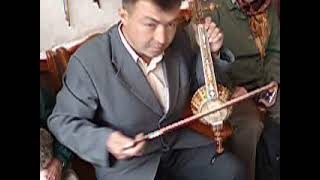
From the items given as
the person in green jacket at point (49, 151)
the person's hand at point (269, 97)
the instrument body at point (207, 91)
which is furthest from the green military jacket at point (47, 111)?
the person's hand at point (269, 97)

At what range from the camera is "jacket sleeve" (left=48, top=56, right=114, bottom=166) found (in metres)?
1.02

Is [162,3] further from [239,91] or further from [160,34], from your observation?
[239,91]

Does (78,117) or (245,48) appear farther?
(245,48)

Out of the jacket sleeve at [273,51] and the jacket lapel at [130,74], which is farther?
the jacket sleeve at [273,51]

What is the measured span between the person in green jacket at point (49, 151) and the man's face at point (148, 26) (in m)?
0.16

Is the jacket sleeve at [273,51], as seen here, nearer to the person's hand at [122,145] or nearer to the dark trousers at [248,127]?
the dark trousers at [248,127]

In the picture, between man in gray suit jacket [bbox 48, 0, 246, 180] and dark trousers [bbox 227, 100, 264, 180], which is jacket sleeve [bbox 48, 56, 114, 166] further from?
dark trousers [bbox 227, 100, 264, 180]

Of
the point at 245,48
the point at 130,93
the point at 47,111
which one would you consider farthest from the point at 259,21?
the point at 47,111

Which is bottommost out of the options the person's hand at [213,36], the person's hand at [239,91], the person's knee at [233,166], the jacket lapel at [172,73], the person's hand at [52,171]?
the person's knee at [233,166]

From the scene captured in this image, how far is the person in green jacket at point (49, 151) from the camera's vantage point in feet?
3.39

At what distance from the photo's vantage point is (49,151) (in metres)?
1.04

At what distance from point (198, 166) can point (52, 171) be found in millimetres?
237
